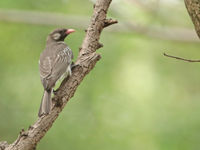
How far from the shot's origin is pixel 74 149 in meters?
9.66

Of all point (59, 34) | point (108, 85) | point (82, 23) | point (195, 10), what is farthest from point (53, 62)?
point (108, 85)

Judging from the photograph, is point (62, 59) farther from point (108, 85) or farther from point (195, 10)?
point (108, 85)

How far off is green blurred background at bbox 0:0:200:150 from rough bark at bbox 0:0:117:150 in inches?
140

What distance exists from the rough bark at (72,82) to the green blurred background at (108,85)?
357 centimetres

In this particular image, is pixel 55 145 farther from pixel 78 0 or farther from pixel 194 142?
pixel 78 0

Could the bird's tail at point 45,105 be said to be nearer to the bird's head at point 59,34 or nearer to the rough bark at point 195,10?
the rough bark at point 195,10

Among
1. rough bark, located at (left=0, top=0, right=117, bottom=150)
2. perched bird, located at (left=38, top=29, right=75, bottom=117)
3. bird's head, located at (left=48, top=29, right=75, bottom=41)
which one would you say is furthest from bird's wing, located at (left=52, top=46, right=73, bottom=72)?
rough bark, located at (left=0, top=0, right=117, bottom=150)

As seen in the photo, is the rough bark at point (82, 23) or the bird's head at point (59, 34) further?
the rough bark at point (82, 23)

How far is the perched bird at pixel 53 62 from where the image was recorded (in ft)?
20.6

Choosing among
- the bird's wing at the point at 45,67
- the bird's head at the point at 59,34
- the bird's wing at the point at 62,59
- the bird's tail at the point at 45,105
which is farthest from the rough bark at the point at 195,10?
the bird's head at the point at 59,34

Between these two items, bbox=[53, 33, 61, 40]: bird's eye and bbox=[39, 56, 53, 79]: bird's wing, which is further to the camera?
bbox=[53, 33, 61, 40]: bird's eye

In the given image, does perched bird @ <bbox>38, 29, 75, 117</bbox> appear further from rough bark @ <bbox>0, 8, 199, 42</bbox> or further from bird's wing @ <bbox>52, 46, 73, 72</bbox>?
rough bark @ <bbox>0, 8, 199, 42</bbox>

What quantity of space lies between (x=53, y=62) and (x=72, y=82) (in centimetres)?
160

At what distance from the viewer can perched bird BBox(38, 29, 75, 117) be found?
6282 millimetres
